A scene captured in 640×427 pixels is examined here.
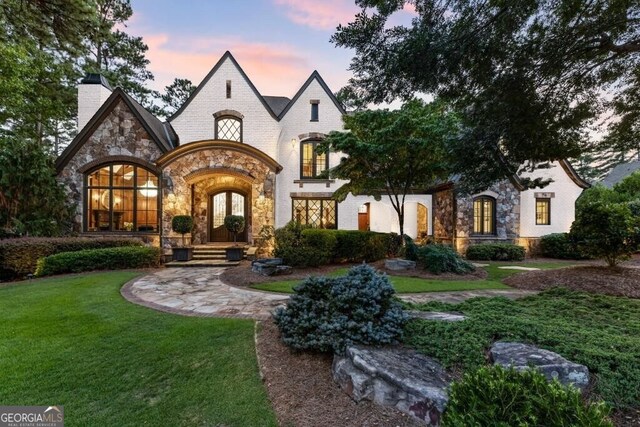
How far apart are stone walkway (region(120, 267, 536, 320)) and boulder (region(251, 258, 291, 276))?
113cm

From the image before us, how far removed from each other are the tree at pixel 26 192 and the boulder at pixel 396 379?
40.4 feet

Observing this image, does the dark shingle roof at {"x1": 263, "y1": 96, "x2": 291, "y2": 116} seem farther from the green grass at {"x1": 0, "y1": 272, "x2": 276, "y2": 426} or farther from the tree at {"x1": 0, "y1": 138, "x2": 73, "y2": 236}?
the green grass at {"x1": 0, "y1": 272, "x2": 276, "y2": 426}

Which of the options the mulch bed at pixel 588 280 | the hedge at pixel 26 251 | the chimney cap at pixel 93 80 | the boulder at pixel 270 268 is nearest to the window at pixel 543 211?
the mulch bed at pixel 588 280

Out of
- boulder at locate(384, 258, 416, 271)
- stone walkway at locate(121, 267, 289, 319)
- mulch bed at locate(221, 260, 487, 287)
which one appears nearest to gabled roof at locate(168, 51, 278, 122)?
mulch bed at locate(221, 260, 487, 287)

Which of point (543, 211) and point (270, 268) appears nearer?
point (270, 268)

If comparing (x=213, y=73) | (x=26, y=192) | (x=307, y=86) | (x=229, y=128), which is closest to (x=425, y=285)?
(x=307, y=86)

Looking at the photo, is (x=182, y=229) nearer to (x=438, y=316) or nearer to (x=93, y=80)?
(x=93, y=80)

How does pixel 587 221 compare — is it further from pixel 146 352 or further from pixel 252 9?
pixel 252 9

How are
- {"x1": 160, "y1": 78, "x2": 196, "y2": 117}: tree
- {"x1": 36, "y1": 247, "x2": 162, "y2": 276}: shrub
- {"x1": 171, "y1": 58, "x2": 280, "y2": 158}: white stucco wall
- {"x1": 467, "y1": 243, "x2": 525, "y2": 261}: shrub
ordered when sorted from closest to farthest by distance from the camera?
{"x1": 36, "y1": 247, "x2": 162, "y2": 276}: shrub
{"x1": 467, "y1": 243, "x2": 525, "y2": 261}: shrub
{"x1": 171, "y1": 58, "x2": 280, "y2": 158}: white stucco wall
{"x1": 160, "y1": 78, "x2": 196, "y2": 117}: tree

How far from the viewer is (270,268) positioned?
8.36 m

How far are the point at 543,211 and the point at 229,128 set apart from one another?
50.9ft

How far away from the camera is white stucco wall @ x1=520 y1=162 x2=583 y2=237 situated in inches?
552

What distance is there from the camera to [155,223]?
12102 mm

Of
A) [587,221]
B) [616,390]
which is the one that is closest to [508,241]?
[587,221]
